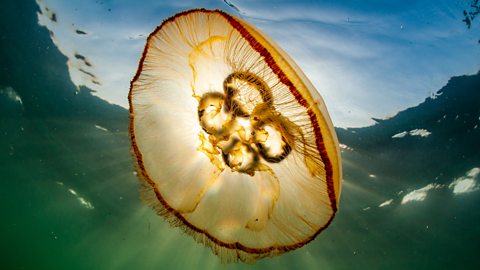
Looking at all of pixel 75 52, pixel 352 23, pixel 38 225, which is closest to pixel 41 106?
pixel 75 52

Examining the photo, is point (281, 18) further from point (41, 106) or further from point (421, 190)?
point (41, 106)

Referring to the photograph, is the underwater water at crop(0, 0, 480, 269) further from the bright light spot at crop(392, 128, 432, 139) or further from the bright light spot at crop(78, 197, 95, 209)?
the bright light spot at crop(78, 197, 95, 209)

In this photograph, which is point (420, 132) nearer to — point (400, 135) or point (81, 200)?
point (400, 135)

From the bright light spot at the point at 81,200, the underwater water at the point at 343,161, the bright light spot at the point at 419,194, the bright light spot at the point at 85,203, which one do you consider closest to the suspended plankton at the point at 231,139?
the underwater water at the point at 343,161

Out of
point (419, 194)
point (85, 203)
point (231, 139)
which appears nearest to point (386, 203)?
point (419, 194)

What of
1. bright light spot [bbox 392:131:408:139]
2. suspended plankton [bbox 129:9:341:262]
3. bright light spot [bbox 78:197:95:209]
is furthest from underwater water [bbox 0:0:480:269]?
suspended plankton [bbox 129:9:341:262]
